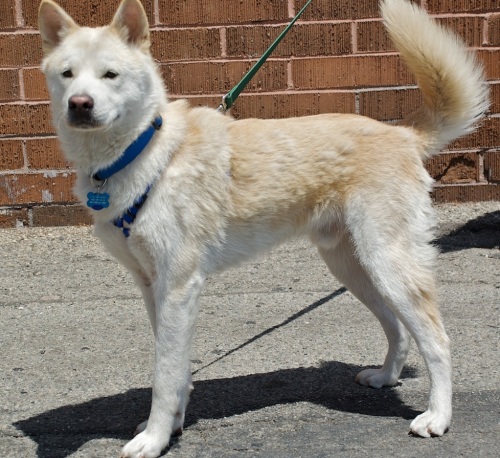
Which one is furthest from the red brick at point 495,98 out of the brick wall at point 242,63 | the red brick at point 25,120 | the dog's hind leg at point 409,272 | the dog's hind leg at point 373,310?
the red brick at point 25,120

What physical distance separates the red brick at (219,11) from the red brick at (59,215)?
4.66 feet

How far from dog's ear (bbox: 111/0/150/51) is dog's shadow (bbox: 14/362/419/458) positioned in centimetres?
153

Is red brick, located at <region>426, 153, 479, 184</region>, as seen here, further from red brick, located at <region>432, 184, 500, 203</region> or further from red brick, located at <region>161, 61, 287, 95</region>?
red brick, located at <region>161, 61, 287, 95</region>

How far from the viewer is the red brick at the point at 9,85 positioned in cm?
596

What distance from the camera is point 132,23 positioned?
354 cm

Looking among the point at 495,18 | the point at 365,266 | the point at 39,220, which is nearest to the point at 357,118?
the point at 365,266

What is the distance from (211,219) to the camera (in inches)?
140

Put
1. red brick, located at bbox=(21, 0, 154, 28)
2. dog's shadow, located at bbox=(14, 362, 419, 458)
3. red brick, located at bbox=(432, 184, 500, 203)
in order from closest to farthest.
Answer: dog's shadow, located at bbox=(14, 362, 419, 458) < red brick, located at bbox=(21, 0, 154, 28) < red brick, located at bbox=(432, 184, 500, 203)

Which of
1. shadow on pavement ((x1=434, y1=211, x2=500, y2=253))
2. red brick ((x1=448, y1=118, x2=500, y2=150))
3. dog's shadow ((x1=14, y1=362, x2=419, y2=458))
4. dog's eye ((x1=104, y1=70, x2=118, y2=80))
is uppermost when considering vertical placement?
dog's eye ((x1=104, y1=70, x2=118, y2=80))

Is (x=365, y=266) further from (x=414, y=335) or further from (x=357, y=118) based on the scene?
(x=357, y=118)

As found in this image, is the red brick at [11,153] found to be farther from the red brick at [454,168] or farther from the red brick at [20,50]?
the red brick at [454,168]

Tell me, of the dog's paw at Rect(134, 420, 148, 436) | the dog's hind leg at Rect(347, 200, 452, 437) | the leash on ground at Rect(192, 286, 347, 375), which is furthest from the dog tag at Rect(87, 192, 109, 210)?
the leash on ground at Rect(192, 286, 347, 375)

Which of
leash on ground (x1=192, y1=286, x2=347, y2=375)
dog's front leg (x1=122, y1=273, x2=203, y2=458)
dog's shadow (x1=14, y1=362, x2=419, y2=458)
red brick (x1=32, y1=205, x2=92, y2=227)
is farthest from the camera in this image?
red brick (x1=32, y1=205, x2=92, y2=227)

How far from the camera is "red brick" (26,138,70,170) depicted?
19.7 feet
